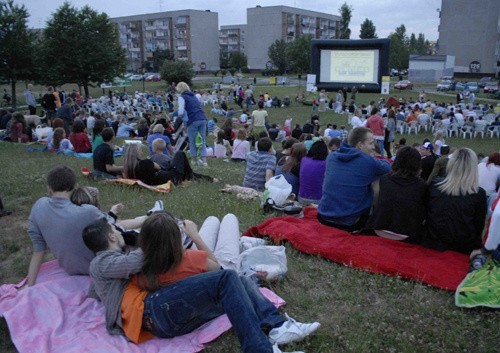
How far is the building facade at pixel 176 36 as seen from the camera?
7656cm

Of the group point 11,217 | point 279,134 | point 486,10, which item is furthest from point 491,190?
point 486,10

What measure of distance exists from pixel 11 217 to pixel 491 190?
6870 millimetres

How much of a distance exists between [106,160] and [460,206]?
18.6 ft

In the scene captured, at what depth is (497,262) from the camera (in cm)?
350

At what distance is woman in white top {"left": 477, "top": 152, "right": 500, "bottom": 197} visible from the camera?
6.44 meters

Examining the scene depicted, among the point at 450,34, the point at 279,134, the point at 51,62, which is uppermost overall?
the point at 450,34

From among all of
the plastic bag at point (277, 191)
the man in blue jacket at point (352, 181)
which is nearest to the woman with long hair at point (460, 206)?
the man in blue jacket at point (352, 181)

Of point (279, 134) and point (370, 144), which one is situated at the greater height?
point (370, 144)

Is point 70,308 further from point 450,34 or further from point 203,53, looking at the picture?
point 203,53

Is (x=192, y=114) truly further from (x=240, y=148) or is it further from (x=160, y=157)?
(x=240, y=148)

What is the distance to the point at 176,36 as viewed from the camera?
78.3m

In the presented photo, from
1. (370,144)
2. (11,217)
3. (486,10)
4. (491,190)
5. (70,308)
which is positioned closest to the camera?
(70,308)

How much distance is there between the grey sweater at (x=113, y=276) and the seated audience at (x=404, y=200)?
2.42m

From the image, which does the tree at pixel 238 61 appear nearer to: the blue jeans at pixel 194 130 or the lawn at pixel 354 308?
the blue jeans at pixel 194 130
